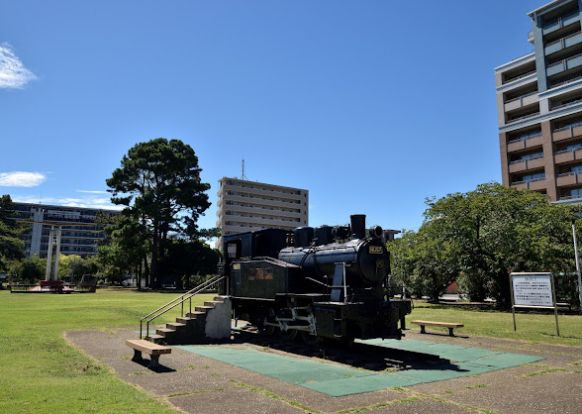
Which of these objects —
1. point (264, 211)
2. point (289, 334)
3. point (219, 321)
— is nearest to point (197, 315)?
point (219, 321)

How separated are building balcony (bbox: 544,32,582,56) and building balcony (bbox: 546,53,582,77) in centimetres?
123

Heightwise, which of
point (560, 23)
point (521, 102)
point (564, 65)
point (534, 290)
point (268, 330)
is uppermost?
point (560, 23)

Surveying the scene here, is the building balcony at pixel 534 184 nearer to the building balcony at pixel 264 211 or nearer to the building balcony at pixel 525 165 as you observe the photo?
the building balcony at pixel 525 165

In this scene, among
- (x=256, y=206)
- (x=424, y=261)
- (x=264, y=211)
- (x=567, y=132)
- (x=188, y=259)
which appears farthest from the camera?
(x=264, y=211)

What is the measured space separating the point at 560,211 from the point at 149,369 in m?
25.0

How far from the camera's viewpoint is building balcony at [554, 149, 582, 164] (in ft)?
147

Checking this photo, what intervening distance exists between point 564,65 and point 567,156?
922cm

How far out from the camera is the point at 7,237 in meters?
60.2

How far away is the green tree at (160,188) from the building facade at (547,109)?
115ft

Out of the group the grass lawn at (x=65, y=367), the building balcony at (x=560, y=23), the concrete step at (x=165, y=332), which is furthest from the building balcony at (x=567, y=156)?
the concrete step at (x=165, y=332)

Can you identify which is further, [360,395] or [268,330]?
[268,330]

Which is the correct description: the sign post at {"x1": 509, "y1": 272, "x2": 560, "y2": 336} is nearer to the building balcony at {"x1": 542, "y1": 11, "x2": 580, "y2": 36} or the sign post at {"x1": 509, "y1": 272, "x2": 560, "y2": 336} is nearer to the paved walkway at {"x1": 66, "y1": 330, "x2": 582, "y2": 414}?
the paved walkway at {"x1": 66, "y1": 330, "x2": 582, "y2": 414}

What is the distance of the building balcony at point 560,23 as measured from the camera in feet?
151

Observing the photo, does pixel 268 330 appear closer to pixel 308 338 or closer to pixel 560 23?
pixel 308 338
